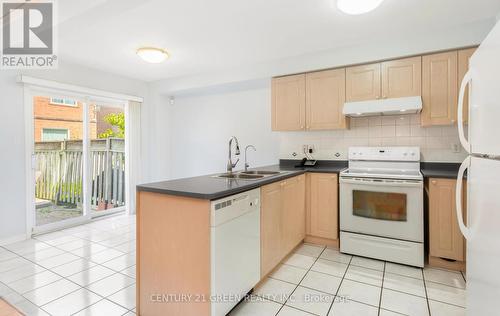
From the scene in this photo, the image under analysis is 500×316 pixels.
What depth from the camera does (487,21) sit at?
2.49 meters

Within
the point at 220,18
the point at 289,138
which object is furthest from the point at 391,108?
the point at 220,18

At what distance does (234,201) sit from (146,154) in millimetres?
3604

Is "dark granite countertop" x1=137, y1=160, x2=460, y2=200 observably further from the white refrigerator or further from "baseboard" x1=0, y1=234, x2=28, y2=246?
"baseboard" x1=0, y1=234, x2=28, y2=246

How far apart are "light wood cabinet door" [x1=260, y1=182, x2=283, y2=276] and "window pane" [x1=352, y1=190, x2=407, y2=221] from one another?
92 cm

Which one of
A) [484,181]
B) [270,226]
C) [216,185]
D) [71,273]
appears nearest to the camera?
[484,181]

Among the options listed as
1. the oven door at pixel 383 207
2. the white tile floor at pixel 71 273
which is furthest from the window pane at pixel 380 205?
the white tile floor at pixel 71 273

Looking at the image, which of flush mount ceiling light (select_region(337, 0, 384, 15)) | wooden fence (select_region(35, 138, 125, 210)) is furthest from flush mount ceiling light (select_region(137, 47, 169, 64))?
flush mount ceiling light (select_region(337, 0, 384, 15))

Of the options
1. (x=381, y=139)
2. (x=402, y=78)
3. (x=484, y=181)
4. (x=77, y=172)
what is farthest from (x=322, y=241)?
(x=77, y=172)

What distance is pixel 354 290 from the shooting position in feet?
7.04

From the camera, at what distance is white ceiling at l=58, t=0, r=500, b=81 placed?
2227 millimetres

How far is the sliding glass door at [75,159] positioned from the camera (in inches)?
140

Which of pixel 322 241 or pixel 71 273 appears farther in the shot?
pixel 322 241

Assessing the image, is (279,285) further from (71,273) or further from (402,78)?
(402,78)

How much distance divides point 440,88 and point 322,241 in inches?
83.1
